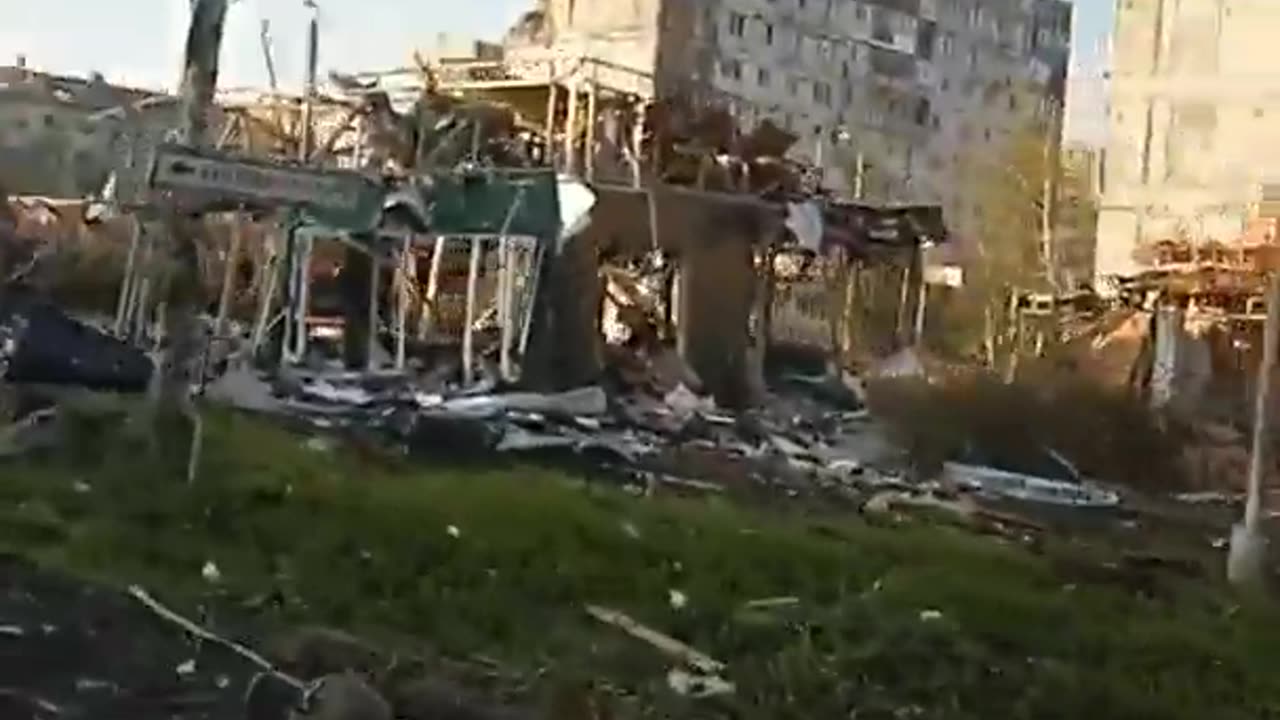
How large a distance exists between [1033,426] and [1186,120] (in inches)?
1093

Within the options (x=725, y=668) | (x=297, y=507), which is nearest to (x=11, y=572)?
(x=297, y=507)

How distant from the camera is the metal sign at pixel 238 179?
13.6 m

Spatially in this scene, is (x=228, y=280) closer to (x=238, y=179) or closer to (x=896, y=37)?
(x=238, y=179)

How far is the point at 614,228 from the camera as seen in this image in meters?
26.8

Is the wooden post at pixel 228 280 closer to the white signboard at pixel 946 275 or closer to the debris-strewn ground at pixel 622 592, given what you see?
the debris-strewn ground at pixel 622 592

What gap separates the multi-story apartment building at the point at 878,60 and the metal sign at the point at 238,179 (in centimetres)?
6587

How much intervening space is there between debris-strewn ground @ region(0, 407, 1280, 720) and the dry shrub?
687 cm

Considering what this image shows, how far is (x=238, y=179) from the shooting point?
13883 mm

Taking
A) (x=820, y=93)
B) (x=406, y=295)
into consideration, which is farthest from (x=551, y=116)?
(x=820, y=93)

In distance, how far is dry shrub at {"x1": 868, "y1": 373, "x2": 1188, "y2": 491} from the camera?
78.8 feet

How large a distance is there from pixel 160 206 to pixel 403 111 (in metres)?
12.5

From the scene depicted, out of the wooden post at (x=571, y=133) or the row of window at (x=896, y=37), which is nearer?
the wooden post at (x=571, y=133)

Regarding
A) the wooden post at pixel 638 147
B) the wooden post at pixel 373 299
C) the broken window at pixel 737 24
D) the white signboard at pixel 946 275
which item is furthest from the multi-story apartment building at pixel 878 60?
the wooden post at pixel 373 299

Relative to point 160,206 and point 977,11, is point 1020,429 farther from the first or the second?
point 977,11
